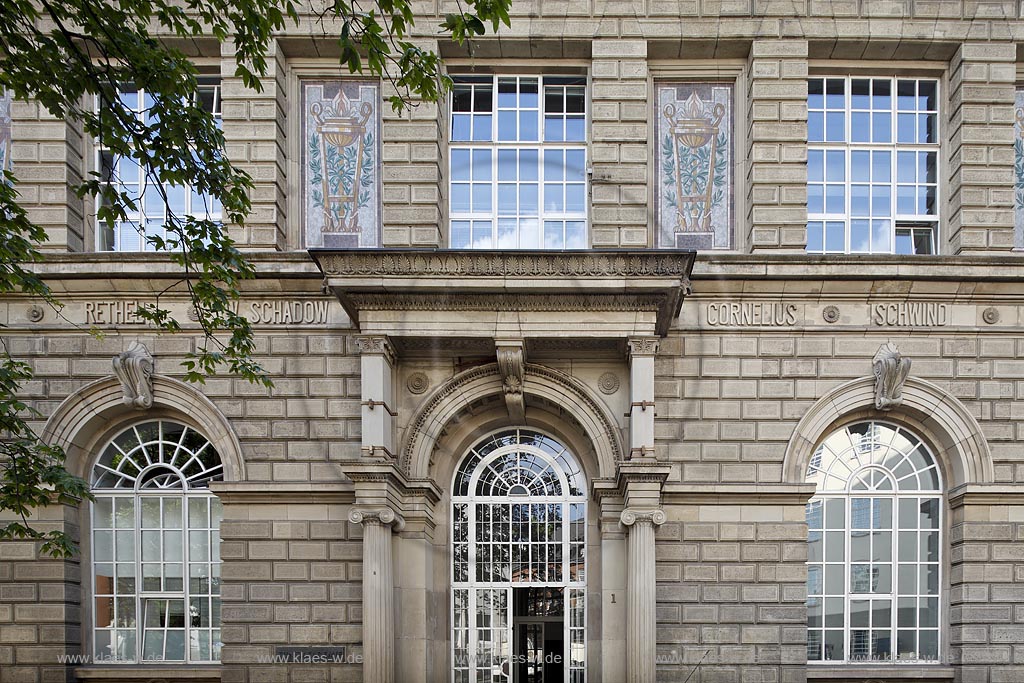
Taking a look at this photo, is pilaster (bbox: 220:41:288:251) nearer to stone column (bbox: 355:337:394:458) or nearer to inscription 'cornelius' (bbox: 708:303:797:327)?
stone column (bbox: 355:337:394:458)

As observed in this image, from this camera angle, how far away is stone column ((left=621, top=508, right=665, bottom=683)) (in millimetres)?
13031

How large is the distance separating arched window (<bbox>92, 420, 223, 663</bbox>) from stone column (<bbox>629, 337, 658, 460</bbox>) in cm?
712

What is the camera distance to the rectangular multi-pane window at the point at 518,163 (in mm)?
15508

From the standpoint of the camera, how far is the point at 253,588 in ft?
46.8

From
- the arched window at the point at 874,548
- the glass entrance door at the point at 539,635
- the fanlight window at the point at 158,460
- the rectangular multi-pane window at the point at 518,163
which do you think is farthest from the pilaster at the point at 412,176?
the arched window at the point at 874,548

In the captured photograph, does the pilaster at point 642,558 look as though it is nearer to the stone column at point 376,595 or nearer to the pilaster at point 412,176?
the stone column at point 376,595

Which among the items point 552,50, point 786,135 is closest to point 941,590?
point 786,135

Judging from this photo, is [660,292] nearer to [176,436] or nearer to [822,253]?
[822,253]

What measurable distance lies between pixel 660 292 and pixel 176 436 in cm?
858

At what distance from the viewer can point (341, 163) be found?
15.5 meters

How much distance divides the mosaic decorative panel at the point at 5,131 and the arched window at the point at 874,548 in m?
14.9

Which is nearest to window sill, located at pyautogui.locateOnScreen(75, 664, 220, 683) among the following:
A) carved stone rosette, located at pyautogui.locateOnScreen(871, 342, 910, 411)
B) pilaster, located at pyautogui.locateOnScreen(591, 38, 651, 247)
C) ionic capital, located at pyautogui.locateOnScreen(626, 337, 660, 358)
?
ionic capital, located at pyautogui.locateOnScreen(626, 337, 660, 358)

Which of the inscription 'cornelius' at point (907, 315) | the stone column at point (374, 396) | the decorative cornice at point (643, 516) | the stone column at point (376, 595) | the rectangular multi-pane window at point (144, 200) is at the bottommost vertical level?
the stone column at point (376, 595)

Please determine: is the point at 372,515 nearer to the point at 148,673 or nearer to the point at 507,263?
the point at 507,263
